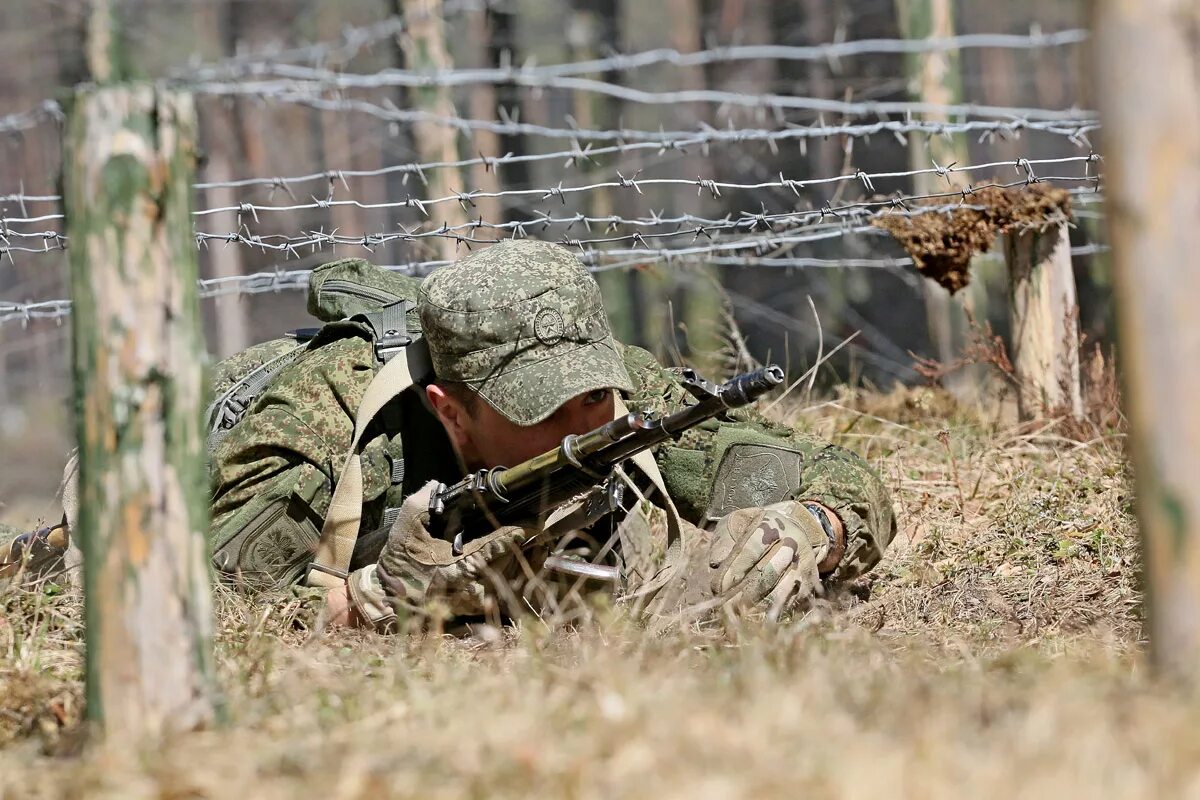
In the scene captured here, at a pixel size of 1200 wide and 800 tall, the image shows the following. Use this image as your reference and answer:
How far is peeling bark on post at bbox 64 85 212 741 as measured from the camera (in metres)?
2.13

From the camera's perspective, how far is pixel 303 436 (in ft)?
12.2

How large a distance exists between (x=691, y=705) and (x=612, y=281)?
30.5ft

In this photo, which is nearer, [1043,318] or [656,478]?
[656,478]

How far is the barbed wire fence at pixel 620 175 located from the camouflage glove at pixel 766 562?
1.03 meters

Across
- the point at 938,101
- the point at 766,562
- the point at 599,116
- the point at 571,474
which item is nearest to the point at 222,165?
the point at 599,116

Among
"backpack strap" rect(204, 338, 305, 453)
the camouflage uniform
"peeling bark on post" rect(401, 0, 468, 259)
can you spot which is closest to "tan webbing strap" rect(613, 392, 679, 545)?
the camouflage uniform

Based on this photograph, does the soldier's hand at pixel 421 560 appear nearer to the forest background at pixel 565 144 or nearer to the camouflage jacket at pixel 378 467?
the camouflage jacket at pixel 378 467

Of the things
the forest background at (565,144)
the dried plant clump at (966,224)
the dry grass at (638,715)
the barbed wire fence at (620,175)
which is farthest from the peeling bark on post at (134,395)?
the forest background at (565,144)

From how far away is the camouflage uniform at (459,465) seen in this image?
11.6ft

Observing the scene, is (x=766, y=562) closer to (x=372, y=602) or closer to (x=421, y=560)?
(x=421, y=560)

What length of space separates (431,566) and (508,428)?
1.36ft

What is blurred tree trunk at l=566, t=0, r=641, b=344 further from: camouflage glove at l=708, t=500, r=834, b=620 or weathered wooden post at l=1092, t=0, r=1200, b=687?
weathered wooden post at l=1092, t=0, r=1200, b=687

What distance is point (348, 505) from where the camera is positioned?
367 centimetres

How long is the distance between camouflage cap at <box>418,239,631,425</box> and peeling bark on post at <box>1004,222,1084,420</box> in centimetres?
224
